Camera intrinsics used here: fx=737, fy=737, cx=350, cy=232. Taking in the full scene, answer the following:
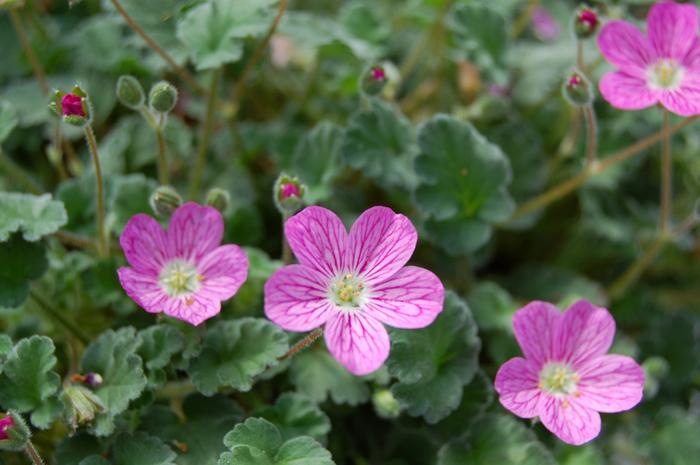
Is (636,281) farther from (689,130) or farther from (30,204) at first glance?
(30,204)

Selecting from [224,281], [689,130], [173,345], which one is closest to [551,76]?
[689,130]

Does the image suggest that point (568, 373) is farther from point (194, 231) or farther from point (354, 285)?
point (194, 231)

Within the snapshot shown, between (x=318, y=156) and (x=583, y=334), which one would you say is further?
(x=318, y=156)

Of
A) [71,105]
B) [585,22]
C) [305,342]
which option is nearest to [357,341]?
[305,342]

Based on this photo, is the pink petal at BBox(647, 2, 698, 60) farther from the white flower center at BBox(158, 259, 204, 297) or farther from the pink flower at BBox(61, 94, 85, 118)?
the pink flower at BBox(61, 94, 85, 118)

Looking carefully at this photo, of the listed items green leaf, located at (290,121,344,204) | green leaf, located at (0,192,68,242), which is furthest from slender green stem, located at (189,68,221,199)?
green leaf, located at (0,192,68,242)

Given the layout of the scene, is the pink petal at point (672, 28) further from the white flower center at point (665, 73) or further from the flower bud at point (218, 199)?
the flower bud at point (218, 199)
